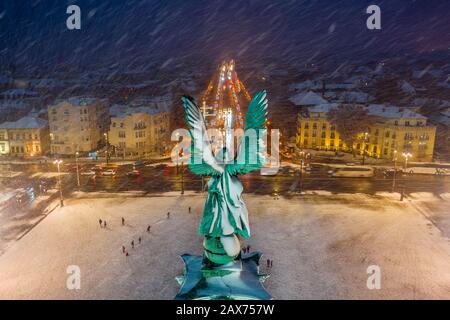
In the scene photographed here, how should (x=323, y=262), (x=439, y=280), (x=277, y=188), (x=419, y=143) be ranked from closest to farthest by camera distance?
(x=439, y=280) < (x=323, y=262) < (x=277, y=188) < (x=419, y=143)

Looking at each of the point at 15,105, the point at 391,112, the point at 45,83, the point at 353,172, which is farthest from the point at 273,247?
the point at 45,83

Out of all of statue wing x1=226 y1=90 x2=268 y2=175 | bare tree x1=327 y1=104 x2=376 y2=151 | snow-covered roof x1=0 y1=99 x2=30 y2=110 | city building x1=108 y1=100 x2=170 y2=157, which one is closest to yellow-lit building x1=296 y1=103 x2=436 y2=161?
bare tree x1=327 y1=104 x2=376 y2=151

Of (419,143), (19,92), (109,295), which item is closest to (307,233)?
(109,295)

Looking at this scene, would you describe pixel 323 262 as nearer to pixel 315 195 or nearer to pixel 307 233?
pixel 307 233

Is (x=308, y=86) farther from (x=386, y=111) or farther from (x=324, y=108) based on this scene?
(x=386, y=111)

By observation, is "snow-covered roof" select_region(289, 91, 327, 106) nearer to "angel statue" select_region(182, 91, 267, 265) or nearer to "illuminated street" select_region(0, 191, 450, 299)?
"illuminated street" select_region(0, 191, 450, 299)

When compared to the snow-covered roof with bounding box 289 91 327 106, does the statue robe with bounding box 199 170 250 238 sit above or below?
below
